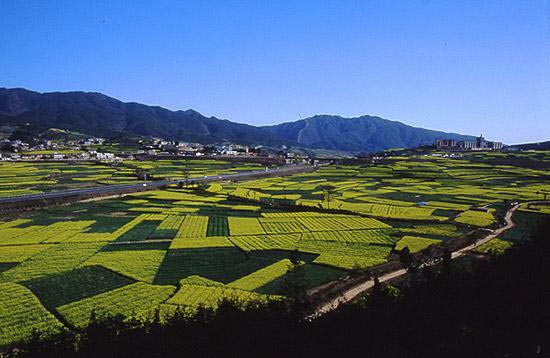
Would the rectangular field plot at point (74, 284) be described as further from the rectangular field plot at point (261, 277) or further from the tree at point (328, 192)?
the tree at point (328, 192)

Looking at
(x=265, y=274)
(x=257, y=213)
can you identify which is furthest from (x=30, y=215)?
(x=265, y=274)

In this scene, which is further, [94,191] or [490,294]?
[94,191]

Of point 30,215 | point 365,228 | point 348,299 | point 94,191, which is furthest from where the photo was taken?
point 94,191

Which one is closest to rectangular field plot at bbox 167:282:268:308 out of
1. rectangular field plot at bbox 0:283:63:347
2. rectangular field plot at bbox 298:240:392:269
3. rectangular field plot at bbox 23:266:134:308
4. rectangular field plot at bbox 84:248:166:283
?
rectangular field plot at bbox 84:248:166:283

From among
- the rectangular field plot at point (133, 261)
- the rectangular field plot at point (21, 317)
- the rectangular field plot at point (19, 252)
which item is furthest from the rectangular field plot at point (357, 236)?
the rectangular field plot at point (21, 317)

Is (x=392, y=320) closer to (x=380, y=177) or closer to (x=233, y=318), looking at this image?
(x=233, y=318)

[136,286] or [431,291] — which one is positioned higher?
[431,291]
